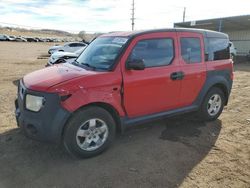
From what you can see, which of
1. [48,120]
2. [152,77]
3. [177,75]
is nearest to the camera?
[48,120]

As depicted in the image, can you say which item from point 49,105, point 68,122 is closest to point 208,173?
point 68,122

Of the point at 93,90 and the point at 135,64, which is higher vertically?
the point at 135,64

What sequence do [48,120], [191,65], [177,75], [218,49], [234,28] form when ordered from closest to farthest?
[48,120], [177,75], [191,65], [218,49], [234,28]

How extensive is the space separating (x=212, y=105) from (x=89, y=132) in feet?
9.69

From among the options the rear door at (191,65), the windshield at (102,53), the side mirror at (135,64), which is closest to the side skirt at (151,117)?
the rear door at (191,65)

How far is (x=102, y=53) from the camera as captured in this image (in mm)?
4621

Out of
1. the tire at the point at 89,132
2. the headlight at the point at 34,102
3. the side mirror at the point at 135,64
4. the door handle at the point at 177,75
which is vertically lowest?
the tire at the point at 89,132

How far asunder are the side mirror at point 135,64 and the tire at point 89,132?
0.79 metres

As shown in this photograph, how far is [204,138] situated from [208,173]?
1.26 meters

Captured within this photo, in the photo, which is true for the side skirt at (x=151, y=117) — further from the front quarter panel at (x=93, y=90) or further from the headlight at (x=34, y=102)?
the headlight at (x=34, y=102)

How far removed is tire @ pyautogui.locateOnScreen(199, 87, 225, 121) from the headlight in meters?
3.28

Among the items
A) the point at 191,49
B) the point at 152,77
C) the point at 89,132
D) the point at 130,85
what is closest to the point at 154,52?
the point at 152,77

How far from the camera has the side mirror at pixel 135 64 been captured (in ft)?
13.5

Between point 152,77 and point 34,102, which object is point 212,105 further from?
point 34,102
